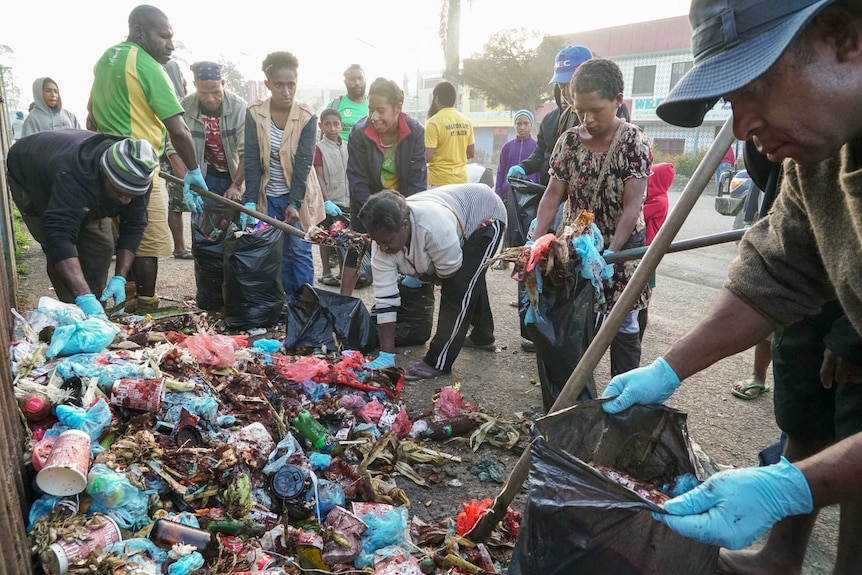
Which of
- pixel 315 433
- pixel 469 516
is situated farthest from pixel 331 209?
pixel 469 516

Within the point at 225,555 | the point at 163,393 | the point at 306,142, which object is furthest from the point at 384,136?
the point at 225,555

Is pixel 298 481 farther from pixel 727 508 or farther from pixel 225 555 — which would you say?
pixel 727 508

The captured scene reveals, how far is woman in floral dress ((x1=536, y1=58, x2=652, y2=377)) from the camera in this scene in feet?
10.1

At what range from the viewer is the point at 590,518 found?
1.42 metres

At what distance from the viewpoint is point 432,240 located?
3631 mm

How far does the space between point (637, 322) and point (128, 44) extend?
4.07 m

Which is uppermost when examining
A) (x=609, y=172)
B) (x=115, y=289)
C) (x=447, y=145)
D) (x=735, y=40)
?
(x=735, y=40)

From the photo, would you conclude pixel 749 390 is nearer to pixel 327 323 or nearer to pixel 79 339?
pixel 327 323

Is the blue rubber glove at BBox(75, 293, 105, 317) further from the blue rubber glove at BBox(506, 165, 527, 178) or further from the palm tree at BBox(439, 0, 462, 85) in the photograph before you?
the palm tree at BBox(439, 0, 462, 85)

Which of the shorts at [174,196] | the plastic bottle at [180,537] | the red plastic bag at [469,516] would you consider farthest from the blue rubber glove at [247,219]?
the red plastic bag at [469,516]

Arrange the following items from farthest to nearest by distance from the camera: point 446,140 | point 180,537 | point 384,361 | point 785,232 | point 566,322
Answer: point 446,140 < point 384,361 < point 566,322 < point 180,537 < point 785,232

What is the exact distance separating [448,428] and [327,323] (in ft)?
4.85

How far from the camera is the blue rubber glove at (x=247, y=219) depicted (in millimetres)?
4977

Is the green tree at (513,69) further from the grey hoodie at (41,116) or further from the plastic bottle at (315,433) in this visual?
the plastic bottle at (315,433)
